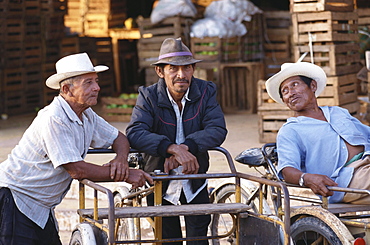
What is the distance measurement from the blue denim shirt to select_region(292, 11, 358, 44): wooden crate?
3989mm

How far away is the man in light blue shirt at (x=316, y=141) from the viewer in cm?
415

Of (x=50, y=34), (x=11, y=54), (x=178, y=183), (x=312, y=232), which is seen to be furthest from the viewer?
(x=50, y=34)

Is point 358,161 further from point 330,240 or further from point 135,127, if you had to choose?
point 135,127

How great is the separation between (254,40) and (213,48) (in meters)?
1.35

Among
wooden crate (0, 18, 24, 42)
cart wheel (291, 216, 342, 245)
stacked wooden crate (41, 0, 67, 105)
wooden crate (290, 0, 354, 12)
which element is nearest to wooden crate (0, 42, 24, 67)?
wooden crate (0, 18, 24, 42)

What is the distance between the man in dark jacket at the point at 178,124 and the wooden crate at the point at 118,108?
23.7 ft

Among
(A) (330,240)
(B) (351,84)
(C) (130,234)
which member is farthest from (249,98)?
(A) (330,240)

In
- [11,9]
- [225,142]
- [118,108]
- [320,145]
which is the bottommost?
[225,142]

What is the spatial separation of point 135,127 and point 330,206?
135cm

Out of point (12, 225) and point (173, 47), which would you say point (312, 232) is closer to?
point (173, 47)

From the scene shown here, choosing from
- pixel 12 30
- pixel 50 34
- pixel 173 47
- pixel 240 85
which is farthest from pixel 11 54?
pixel 173 47

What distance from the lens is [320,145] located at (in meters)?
4.34

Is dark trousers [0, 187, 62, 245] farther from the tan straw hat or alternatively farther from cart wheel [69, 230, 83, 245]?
the tan straw hat

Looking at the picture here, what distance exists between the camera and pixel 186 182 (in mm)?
4434
